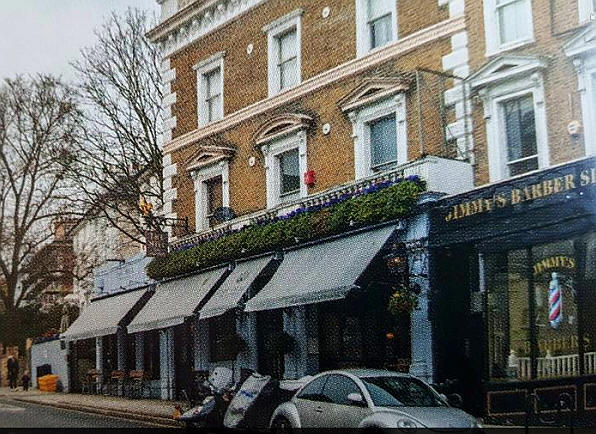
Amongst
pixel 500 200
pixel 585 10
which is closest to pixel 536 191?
pixel 500 200

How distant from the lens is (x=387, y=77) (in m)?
22.2

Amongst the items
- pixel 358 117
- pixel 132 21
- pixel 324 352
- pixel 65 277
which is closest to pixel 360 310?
pixel 324 352

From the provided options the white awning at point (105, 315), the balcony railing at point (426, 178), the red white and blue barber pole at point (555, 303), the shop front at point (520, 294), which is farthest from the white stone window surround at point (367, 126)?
the white awning at point (105, 315)

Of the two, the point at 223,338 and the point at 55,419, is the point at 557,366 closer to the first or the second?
the point at 223,338

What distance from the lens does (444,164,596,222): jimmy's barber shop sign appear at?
16.5 metres

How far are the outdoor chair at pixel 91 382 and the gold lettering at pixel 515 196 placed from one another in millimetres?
22847

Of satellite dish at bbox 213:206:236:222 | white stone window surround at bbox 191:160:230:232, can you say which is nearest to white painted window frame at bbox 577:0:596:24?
satellite dish at bbox 213:206:236:222

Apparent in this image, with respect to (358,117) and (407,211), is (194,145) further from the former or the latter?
(407,211)

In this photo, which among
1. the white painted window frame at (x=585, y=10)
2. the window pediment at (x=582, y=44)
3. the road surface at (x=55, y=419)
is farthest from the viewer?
the road surface at (x=55, y=419)

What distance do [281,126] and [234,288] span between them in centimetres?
487

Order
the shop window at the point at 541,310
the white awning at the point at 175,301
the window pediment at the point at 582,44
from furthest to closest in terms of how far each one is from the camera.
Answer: the white awning at the point at 175,301
the window pediment at the point at 582,44
the shop window at the point at 541,310

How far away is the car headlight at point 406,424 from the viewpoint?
40.8ft

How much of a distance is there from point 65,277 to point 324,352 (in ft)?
96.9

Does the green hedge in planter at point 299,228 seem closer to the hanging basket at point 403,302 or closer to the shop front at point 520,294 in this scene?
the shop front at point 520,294
